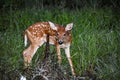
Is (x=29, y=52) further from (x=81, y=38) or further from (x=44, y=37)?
(x=81, y=38)

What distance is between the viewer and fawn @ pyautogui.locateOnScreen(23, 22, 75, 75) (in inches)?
124

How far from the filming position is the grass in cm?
323

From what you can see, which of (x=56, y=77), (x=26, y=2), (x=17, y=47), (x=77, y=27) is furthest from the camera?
(x=26, y=2)

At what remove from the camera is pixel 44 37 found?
127 inches

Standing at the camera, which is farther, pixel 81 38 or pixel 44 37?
pixel 81 38

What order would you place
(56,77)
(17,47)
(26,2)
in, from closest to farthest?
1. (56,77)
2. (17,47)
3. (26,2)

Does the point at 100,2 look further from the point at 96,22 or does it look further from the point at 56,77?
the point at 56,77

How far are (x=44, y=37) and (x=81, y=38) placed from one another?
0.30m

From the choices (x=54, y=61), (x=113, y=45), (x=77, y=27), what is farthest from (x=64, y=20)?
(x=54, y=61)

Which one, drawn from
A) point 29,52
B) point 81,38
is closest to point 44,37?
point 29,52

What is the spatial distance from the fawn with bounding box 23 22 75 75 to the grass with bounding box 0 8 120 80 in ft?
0.13

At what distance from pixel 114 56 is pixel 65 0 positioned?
0.89 meters

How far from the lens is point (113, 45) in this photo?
3.46 m

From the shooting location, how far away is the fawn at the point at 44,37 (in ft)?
10.3
